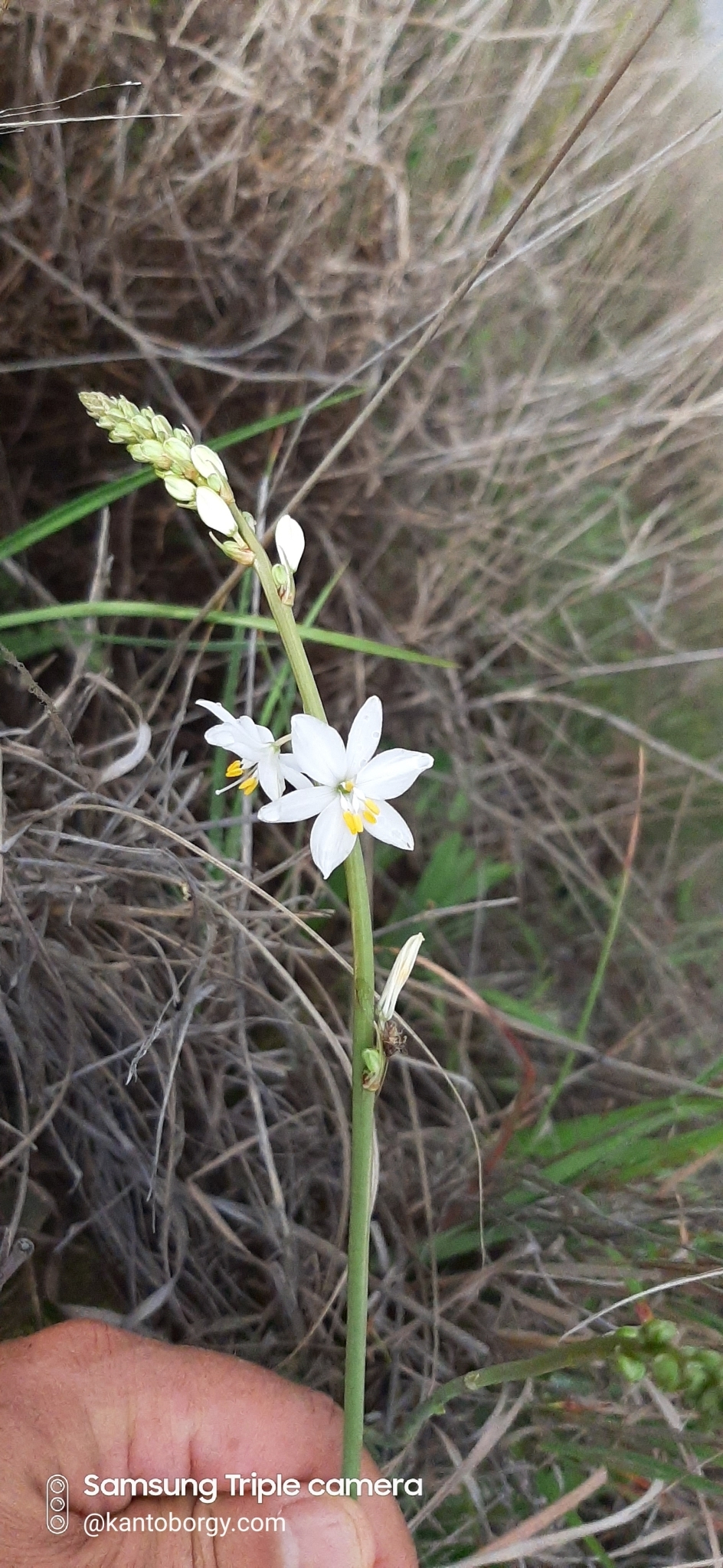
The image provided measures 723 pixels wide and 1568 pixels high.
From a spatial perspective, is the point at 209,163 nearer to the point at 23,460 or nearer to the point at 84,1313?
the point at 23,460

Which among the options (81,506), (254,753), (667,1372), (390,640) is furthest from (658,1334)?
(390,640)

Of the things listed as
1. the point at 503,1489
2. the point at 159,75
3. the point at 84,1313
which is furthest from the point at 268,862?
the point at 159,75

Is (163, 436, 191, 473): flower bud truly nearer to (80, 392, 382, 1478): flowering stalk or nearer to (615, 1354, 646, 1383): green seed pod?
(80, 392, 382, 1478): flowering stalk

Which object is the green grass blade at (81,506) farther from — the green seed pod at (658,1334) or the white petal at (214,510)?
the green seed pod at (658,1334)

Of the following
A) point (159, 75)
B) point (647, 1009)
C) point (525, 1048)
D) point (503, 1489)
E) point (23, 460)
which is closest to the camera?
point (503, 1489)

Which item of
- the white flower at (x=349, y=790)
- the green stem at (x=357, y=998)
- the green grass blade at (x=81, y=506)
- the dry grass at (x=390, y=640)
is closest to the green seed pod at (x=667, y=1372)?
the green stem at (x=357, y=998)

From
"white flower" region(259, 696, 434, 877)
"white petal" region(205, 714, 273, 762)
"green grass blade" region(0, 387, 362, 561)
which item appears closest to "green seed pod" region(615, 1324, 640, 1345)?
"white flower" region(259, 696, 434, 877)
